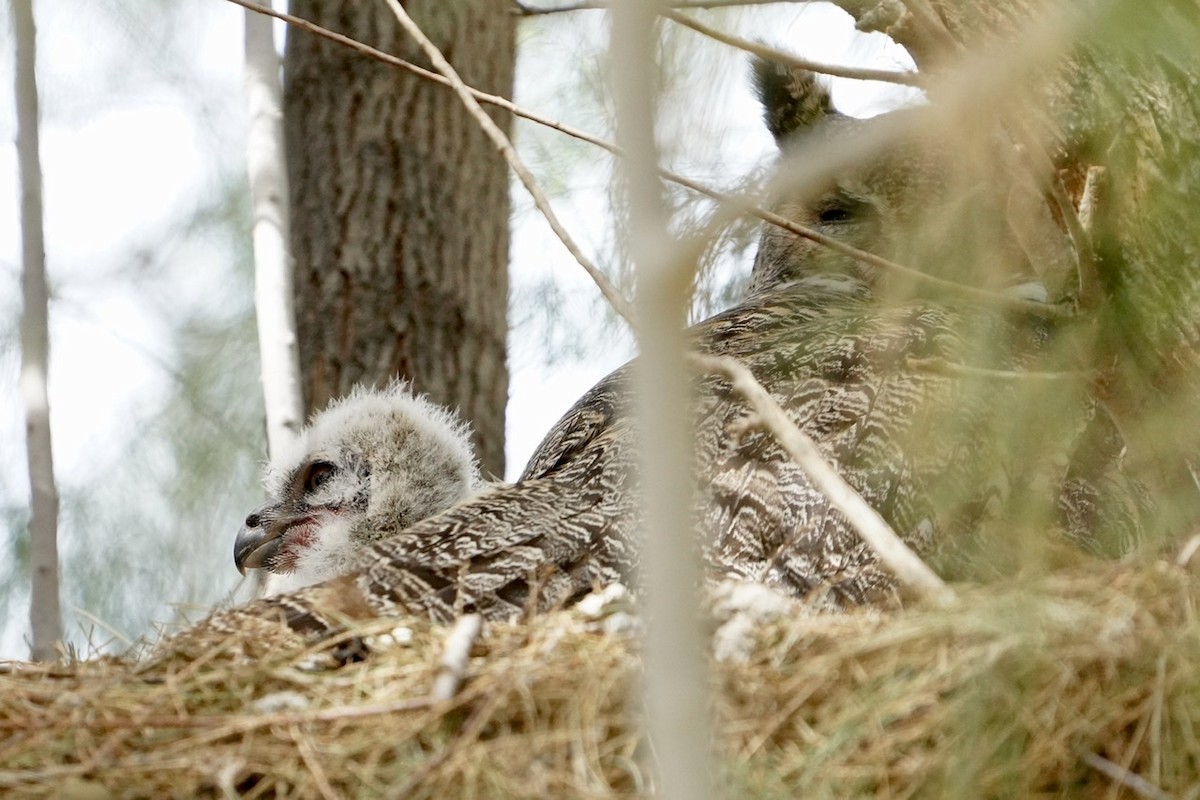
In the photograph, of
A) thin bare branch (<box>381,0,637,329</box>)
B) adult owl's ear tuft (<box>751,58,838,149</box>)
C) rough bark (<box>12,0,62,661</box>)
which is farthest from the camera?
adult owl's ear tuft (<box>751,58,838,149</box>)

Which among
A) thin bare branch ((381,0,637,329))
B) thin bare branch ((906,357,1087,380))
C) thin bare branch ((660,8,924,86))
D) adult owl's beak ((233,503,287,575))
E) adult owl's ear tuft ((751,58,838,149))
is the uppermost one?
adult owl's ear tuft ((751,58,838,149))

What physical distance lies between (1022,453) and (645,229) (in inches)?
57.6

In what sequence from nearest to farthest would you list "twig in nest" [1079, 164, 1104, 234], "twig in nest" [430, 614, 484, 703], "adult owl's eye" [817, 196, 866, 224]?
1. "twig in nest" [430, 614, 484, 703]
2. "twig in nest" [1079, 164, 1104, 234]
3. "adult owl's eye" [817, 196, 866, 224]

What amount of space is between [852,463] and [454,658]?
968mm

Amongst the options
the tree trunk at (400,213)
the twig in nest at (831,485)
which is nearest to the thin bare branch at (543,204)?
the twig in nest at (831,485)

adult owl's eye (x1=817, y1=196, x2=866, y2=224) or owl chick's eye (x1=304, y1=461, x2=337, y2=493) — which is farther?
adult owl's eye (x1=817, y1=196, x2=866, y2=224)

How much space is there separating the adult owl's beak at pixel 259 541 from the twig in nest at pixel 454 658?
142cm

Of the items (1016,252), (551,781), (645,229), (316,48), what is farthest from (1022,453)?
(316,48)

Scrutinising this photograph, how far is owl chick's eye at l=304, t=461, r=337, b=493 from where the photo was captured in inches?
138

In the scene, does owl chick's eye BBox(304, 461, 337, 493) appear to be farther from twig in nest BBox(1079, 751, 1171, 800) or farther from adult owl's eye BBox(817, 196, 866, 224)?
twig in nest BBox(1079, 751, 1171, 800)

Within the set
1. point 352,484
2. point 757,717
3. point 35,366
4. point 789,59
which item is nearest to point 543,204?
point 789,59

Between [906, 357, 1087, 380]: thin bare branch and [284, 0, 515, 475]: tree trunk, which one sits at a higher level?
[284, 0, 515, 475]: tree trunk

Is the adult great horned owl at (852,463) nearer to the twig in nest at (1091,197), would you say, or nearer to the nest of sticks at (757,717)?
the twig in nest at (1091,197)

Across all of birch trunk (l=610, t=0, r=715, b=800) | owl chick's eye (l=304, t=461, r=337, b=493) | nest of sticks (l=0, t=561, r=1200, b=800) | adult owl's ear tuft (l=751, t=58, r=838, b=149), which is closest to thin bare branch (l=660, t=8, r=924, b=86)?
birch trunk (l=610, t=0, r=715, b=800)
